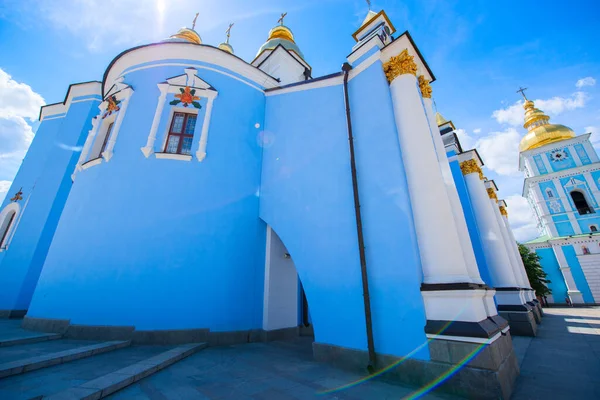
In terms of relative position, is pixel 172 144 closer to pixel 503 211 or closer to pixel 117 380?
pixel 117 380

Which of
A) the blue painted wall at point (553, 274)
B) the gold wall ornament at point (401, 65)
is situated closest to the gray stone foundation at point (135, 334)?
the gold wall ornament at point (401, 65)

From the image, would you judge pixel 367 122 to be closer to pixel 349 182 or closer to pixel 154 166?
pixel 349 182

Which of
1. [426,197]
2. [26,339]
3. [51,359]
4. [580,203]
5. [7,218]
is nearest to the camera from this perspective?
[51,359]

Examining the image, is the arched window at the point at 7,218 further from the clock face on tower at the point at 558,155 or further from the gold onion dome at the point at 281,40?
the clock face on tower at the point at 558,155

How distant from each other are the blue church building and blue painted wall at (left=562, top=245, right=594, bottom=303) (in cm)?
2465

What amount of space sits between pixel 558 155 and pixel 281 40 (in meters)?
37.6

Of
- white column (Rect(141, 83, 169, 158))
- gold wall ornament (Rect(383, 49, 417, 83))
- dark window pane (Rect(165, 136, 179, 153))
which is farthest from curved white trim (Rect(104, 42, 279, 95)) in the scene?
gold wall ornament (Rect(383, 49, 417, 83))

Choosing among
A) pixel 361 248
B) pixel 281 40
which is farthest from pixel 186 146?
pixel 281 40

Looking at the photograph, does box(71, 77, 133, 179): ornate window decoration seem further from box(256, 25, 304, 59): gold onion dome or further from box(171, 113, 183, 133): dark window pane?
box(256, 25, 304, 59): gold onion dome

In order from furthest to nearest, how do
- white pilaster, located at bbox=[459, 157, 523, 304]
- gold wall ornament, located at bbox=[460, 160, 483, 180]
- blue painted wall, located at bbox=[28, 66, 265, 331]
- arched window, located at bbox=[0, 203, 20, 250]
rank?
gold wall ornament, located at bbox=[460, 160, 483, 180], arched window, located at bbox=[0, 203, 20, 250], white pilaster, located at bbox=[459, 157, 523, 304], blue painted wall, located at bbox=[28, 66, 265, 331]

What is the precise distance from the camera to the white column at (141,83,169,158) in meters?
7.63

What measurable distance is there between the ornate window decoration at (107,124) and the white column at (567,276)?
37563mm

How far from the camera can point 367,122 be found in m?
6.09

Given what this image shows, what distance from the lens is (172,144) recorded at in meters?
8.23
